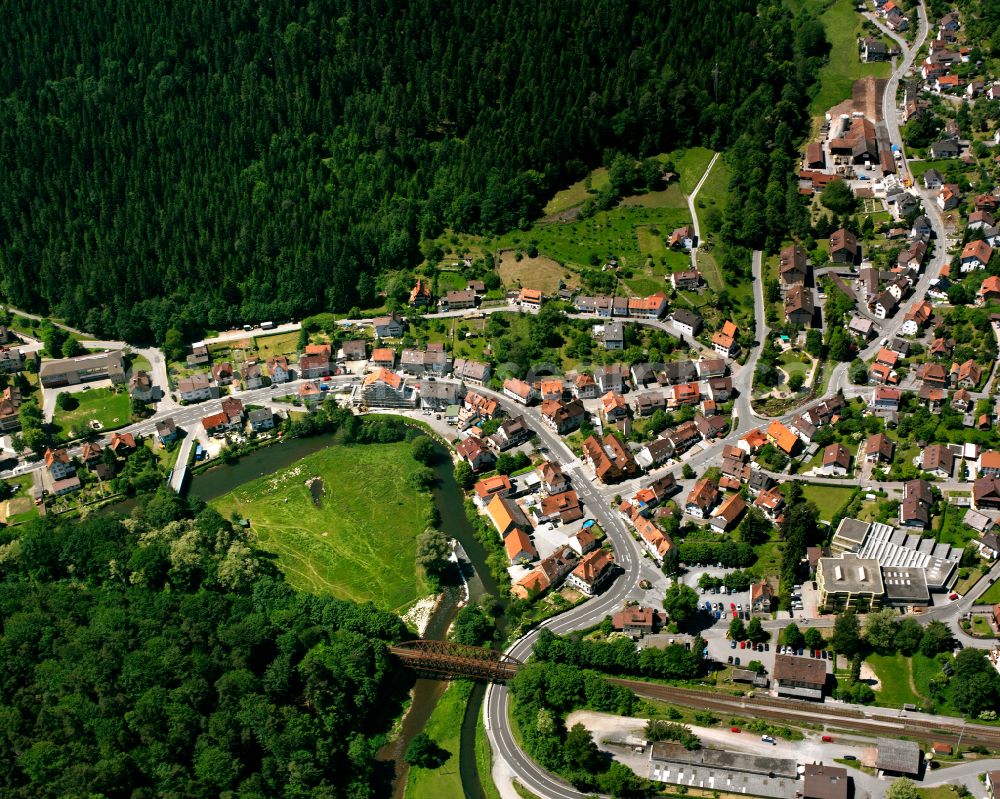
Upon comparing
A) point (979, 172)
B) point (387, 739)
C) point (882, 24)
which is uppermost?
point (882, 24)

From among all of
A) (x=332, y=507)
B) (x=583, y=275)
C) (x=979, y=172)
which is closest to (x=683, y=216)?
(x=583, y=275)

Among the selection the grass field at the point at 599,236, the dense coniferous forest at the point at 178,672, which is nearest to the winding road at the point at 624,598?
the grass field at the point at 599,236

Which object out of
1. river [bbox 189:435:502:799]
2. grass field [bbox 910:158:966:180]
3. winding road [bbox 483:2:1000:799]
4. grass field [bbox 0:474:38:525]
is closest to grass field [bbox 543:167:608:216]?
winding road [bbox 483:2:1000:799]

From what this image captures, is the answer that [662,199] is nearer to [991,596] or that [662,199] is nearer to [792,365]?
[792,365]

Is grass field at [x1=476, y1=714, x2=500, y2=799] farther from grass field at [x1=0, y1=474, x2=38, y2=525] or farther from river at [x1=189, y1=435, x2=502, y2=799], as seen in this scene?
grass field at [x1=0, y1=474, x2=38, y2=525]

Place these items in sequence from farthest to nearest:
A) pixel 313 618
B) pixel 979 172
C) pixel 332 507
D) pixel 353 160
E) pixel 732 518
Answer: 1. pixel 353 160
2. pixel 979 172
3. pixel 332 507
4. pixel 732 518
5. pixel 313 618

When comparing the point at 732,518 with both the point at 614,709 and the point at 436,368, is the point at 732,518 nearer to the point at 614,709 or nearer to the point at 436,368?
the point at 614,709
